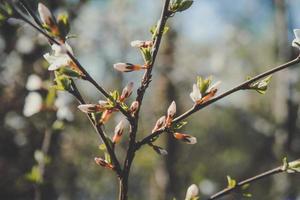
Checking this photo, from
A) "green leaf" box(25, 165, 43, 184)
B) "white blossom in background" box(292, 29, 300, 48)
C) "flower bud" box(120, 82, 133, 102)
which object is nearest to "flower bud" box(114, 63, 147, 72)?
"flower bud" box(120, 82, 133, 102)

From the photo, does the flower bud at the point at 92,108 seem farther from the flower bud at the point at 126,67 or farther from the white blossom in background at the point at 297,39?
the white blossom in background at the point at 297,39

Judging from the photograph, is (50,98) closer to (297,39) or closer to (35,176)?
(35,176)

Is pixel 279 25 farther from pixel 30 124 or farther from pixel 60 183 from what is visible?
pixel 60 183

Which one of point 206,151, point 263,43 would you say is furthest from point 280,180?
point 263,43

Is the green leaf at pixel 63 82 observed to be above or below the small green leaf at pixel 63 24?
below

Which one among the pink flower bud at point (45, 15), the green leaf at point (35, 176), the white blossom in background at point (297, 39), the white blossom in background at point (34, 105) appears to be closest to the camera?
the pink flower bud at point (45, 15)

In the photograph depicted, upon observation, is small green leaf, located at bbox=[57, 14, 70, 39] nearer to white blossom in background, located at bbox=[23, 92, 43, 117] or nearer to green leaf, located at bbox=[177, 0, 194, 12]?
green leaf, located at bbox=[177, 0, 194, 12]

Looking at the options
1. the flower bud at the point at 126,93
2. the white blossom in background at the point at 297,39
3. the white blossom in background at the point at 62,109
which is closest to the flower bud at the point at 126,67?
the flower bud at the point at 126,93
